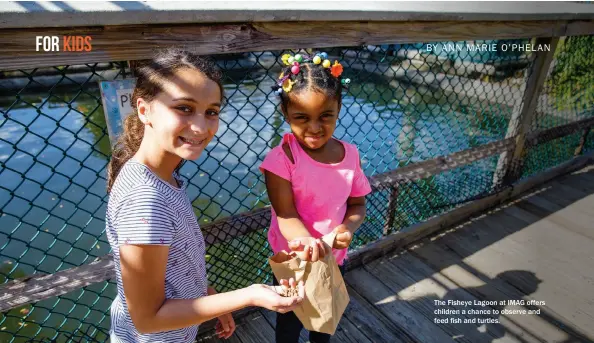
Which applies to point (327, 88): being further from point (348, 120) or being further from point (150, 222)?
point (348, 120)

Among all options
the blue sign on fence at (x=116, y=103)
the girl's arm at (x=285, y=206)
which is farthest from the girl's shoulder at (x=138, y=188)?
the girl's arm at (x=285, y=206)

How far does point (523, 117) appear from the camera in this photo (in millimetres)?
3090

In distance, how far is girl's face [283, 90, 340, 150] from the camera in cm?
138

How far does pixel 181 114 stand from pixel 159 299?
48 cm

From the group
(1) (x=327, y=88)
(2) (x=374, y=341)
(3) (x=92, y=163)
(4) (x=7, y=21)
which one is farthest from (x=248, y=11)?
(3) (x=92, y=163)

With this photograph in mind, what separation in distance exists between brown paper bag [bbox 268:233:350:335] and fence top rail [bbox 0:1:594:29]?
85 centimetres

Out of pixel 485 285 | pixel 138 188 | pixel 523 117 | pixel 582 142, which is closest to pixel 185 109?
pixel 138 188

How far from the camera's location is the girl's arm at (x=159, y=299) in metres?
0.92

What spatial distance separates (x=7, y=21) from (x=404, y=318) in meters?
2.23

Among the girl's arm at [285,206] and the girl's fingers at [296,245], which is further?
the girl's arm at [285,206]

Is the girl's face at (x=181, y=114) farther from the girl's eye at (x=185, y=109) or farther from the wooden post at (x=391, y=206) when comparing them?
the wooden post at (x=391, y=206)

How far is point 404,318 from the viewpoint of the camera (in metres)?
2.21

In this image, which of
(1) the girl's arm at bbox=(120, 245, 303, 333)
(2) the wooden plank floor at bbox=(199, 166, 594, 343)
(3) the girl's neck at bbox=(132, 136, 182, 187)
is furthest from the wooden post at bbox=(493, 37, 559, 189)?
(3) the girl's neck at bbox=(132, 136, 182, 187)

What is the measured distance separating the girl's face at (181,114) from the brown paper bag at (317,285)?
46cm
